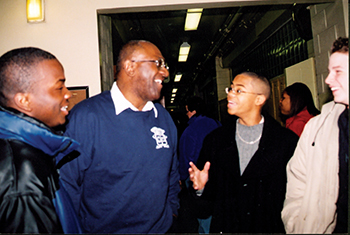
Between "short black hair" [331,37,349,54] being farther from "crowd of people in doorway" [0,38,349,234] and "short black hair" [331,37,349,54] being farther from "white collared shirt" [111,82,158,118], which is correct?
"white collared shirt" [111,82,158,118]

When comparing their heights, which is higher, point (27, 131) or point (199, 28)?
point (199, 28)

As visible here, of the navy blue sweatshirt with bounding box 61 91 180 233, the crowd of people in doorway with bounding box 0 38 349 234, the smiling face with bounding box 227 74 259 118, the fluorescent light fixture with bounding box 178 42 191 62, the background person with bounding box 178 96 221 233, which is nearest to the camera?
the crowd of people in doorway with bounding box 0 38 349 234

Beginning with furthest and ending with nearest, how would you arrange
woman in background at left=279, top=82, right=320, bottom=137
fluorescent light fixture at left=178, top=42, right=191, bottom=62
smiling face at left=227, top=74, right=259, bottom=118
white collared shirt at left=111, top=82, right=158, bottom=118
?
fluorescent light fixture at left=178, top=42, right=191, bottom=62, woman in background at left=279, top=82, right=320, bottom=137, smiling face at left=227, top=74, right=259, bottom=118, white collared shirt at left=111, top=82, right=158, bottom=118

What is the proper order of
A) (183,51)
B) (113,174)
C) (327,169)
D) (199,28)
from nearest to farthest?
(327,169) → (113,174) → (199,28) → (183,51)

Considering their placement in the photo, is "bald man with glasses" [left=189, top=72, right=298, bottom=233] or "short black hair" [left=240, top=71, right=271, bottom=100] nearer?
"bald man with glasses" [left=189, top=72, right=298, bottom=233]

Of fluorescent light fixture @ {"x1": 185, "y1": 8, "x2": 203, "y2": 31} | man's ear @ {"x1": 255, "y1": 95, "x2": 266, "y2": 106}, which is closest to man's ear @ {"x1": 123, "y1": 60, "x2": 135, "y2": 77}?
man's ear @ {"x1": 255, "y1": 95, "x2": 266, "y2": 106}

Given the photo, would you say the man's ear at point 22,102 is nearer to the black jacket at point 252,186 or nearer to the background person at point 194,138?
the black jacket at point 252,186

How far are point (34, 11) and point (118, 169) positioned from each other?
1982 millimetres

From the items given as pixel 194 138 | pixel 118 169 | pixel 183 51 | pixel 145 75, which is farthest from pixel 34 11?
pixel 183 51

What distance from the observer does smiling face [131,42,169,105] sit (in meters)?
Result: 1.40

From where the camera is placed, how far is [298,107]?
7.40 ft

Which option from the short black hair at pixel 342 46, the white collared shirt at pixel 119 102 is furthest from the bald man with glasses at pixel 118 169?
the short black hair at pixel 342 46

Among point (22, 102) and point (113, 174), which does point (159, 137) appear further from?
point (22, 102)

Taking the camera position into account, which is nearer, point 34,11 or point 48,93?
point 48,93
